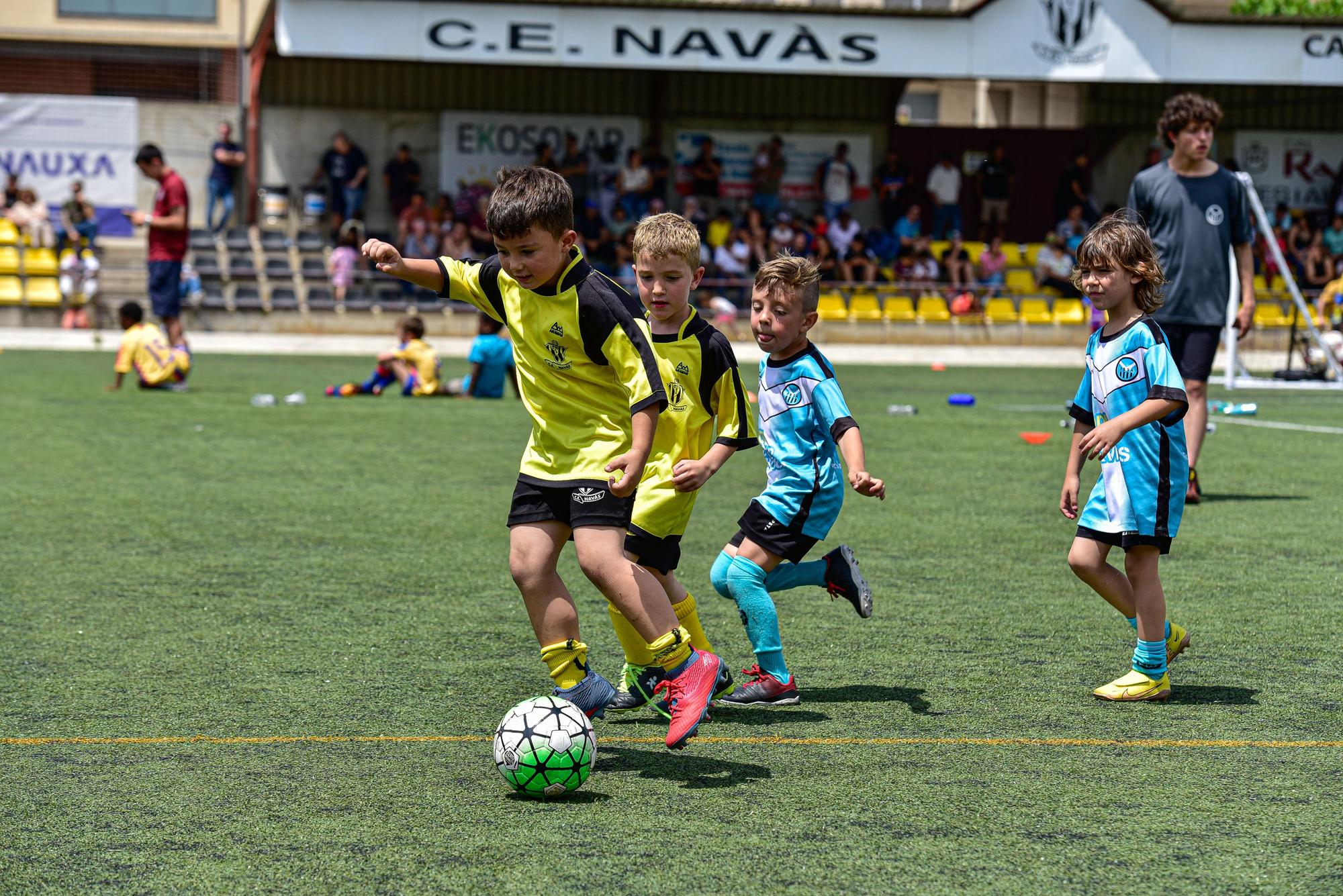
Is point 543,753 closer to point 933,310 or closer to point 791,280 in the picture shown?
point 791,280

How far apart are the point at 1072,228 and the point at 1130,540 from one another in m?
25.3

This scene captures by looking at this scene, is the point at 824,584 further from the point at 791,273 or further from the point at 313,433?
the point at 313,433

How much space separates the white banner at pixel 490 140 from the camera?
29.9m

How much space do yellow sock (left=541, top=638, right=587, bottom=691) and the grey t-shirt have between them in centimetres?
515

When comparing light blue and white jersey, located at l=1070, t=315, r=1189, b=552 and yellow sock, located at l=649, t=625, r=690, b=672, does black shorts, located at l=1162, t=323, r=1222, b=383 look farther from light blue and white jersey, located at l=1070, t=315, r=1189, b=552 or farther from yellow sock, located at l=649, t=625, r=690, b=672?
yellow sock, located at l=649, t=625, r=690, b=672

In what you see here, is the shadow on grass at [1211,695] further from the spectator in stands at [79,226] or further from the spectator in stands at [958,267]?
the spectator in stands at [79,226]

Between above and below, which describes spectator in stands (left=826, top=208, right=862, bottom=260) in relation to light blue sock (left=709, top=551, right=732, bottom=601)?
above

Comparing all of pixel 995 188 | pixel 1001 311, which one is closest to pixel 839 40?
pixel 995 188

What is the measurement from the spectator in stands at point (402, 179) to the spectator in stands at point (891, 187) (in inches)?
336

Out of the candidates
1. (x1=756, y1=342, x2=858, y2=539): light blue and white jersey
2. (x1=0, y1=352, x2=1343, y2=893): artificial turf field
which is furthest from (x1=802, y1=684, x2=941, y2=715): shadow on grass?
(x1=756, y1=342, x2=858, y2=539): light blue and white jersey

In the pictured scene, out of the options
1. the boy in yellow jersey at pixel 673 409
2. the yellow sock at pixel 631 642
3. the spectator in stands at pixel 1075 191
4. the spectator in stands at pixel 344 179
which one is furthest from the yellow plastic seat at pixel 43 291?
the yellow sock at pixel 631 642

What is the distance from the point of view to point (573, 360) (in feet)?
14.1

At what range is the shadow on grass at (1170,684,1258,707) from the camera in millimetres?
4828

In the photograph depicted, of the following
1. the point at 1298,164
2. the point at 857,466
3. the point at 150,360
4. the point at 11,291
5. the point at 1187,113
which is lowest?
the point at 150,360
